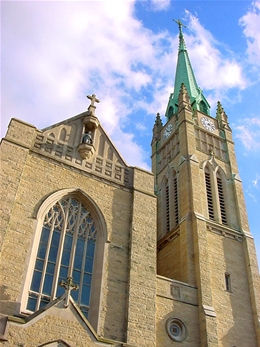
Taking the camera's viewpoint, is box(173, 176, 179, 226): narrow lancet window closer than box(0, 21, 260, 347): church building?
No

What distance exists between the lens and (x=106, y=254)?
16.9m

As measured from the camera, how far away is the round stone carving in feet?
56.1

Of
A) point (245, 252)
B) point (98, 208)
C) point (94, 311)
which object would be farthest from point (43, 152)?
point (245, 252)

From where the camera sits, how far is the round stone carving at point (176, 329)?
1711 cm

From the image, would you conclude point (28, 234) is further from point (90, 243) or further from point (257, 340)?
point (257, 340)

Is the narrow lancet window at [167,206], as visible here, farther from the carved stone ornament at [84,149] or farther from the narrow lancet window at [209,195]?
the carved stone ornament at [84,149]

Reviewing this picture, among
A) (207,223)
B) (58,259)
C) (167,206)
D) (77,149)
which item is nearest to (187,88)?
(167,206)

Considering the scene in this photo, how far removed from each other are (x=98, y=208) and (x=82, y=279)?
3169mm

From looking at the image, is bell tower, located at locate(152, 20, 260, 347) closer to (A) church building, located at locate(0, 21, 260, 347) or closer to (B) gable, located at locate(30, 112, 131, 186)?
(A) church building, located at locate(0, 21, 260, 347)

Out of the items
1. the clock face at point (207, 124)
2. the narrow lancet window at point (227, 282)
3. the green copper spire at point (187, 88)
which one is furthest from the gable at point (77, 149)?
the green copper spire at point (187, 88)

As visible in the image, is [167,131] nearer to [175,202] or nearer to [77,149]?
[175,202]

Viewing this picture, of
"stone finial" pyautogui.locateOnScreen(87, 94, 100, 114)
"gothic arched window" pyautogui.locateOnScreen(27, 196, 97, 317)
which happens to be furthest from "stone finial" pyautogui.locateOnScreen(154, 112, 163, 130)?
"gothic arched window" pyautogui.locateOnScreen(27, 196, 97, 317)

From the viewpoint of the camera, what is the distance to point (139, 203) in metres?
19.2

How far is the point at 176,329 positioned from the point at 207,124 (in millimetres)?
16358
